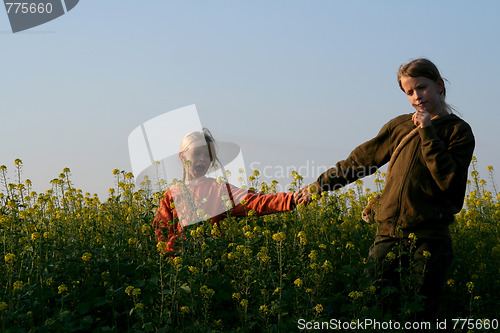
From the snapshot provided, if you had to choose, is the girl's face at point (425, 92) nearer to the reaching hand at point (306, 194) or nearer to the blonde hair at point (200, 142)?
the reaching hand at point (306, 194)

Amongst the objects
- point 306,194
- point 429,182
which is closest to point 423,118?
point 429,182

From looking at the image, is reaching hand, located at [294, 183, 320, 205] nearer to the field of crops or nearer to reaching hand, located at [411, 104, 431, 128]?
the field of crops

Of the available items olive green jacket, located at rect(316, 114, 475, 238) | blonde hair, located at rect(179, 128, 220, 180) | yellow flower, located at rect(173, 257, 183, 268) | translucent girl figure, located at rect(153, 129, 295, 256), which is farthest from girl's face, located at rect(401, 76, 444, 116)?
yellow flower, located at rect(173, 257, 183, 268)

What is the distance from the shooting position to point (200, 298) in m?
3.72

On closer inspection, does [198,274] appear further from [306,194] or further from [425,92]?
[425,92]

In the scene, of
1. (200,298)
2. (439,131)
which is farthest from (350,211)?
(200,298)

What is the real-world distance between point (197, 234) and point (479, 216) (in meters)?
4.48

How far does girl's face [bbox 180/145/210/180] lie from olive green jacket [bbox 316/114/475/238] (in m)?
1.65

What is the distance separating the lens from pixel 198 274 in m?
3.75

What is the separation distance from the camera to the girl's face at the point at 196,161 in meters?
4.74

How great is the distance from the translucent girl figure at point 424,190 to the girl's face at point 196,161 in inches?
63.7

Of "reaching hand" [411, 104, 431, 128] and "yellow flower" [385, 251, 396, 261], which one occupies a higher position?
"reaching hand" [411, 104, 431, 128]

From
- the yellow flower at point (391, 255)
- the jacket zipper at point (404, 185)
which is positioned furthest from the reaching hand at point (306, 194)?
the yellow flower at point (391, 255)

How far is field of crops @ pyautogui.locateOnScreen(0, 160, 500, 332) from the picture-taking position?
11.7 feet
